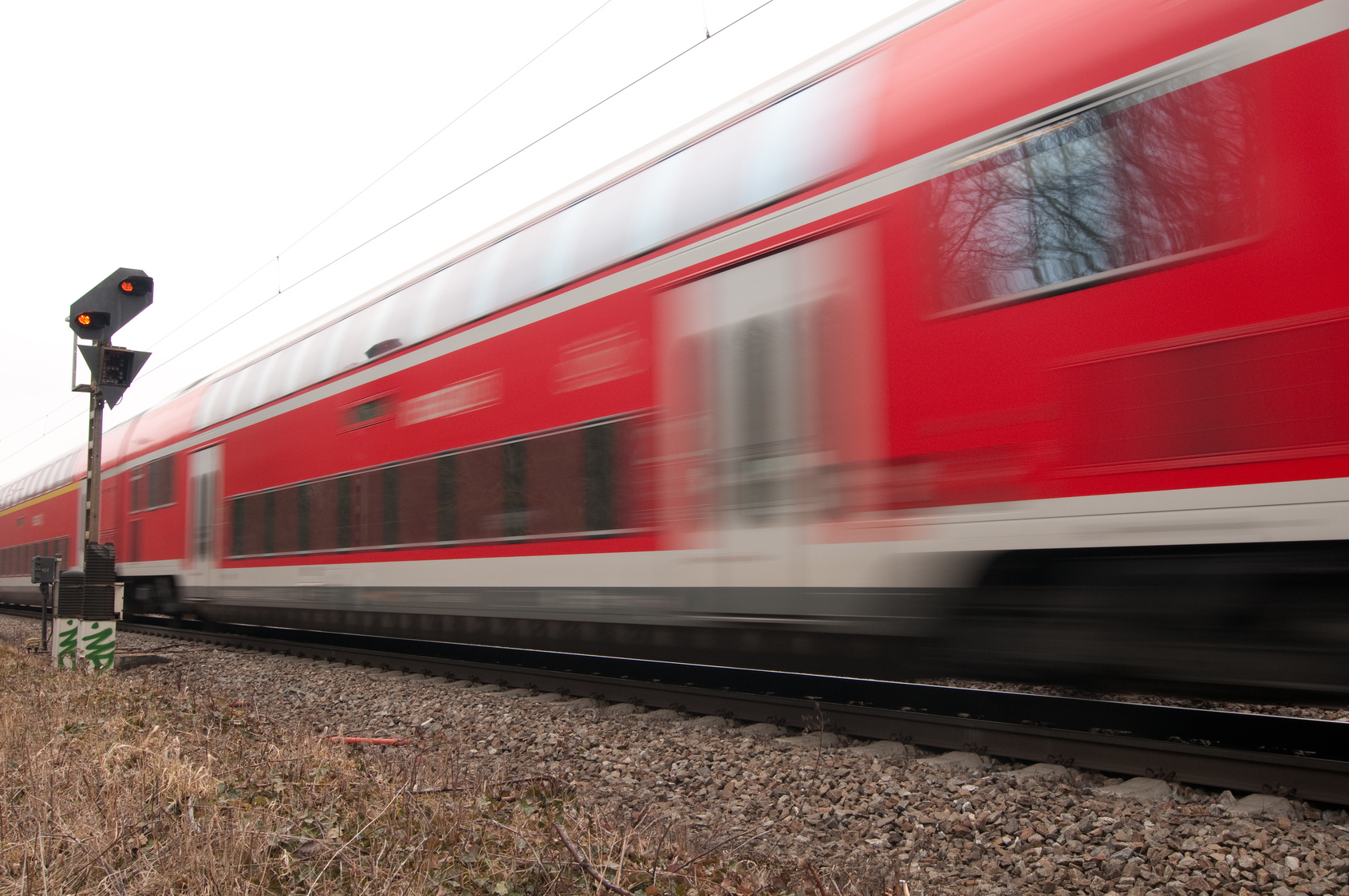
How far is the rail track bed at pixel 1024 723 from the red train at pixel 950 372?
0.94ft

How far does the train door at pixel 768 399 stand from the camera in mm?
4359

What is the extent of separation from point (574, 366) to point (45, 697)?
167 inches

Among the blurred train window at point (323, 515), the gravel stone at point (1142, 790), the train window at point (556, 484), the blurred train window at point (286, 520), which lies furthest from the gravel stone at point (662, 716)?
the blurred train window at point (286, 520)

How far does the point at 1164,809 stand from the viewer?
304 cm

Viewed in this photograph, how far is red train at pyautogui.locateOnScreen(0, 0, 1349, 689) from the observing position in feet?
10.1

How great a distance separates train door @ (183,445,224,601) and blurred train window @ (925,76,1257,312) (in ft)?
33.3

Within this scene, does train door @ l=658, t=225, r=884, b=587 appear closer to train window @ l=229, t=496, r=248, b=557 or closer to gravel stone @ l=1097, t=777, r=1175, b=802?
gravel stone @ l=1097, t=777, r=1175, b=802

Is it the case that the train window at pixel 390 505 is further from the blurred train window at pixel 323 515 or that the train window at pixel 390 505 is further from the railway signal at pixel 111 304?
the railway signal at pixel 111 304

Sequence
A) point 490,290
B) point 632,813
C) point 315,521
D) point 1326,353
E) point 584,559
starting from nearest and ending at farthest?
point 1326,353 < point 632,813 < point 584,559 < point 490,290 < point 315,521

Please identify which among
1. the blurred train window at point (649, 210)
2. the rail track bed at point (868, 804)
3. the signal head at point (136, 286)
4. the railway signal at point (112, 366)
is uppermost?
the signal head at point (136, 286)

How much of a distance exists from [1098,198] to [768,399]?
72.7 inches

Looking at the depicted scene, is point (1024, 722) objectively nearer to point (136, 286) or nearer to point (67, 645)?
point (136, 286)

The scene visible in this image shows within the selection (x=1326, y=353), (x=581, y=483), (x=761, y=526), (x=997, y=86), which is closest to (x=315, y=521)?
(x=581, y=483)

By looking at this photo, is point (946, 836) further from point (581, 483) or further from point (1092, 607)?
point (581, 483)
